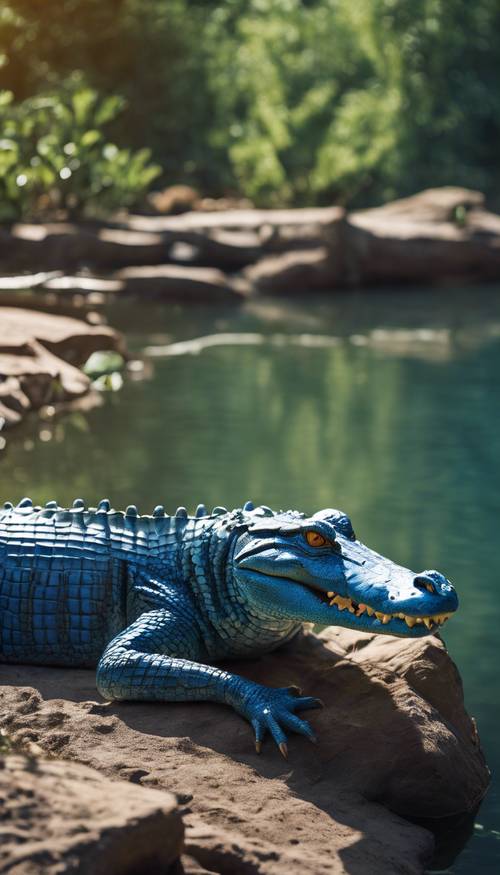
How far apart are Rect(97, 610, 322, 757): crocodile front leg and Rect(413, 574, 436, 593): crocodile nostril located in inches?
23.2

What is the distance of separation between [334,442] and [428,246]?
9146mm

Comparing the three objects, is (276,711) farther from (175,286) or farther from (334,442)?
(175,286)

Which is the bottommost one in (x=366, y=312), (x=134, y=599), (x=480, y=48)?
(x=366, y=312)

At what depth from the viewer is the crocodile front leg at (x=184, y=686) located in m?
4.15

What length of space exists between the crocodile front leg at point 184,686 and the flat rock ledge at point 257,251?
37.9ft

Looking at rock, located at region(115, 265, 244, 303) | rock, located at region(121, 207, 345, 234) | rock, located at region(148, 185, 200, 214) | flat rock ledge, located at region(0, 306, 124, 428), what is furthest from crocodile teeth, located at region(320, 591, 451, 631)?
rock, located at region(148, 185, 200, 214)

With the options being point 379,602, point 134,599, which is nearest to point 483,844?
point 379,602

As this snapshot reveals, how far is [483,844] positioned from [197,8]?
2743 cm

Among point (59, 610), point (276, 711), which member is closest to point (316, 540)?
point (276, 711)

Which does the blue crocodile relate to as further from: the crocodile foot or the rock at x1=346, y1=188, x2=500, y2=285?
the rock at x1=346, y1=188, x2=500, y2=285

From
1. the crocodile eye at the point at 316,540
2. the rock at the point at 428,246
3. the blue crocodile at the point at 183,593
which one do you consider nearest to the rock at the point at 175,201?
the rock at the point at 428,246

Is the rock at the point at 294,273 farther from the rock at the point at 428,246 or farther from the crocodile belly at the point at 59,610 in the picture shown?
the crocodile belly at the point at 59,610

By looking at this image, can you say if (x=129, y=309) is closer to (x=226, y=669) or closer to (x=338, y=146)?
(x=338, y=146)

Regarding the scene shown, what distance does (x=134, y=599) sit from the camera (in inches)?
185
